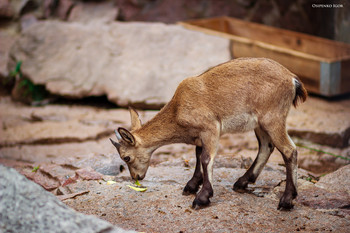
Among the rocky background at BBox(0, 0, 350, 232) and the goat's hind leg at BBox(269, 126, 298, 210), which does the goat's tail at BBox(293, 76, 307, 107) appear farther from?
the rocky background at BBox(0, 0, 350, 232)

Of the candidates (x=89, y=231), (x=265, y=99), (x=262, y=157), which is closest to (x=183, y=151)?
(x=262, y=157)

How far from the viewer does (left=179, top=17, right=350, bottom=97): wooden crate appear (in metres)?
8.10

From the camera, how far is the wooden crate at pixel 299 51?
810 centimetres

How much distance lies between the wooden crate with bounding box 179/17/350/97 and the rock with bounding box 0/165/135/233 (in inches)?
234

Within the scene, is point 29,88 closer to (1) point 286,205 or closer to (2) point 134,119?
(2) point 134,119

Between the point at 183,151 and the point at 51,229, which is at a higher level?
the point at 51,229

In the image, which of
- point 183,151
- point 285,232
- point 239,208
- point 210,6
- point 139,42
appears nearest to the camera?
point 285,232

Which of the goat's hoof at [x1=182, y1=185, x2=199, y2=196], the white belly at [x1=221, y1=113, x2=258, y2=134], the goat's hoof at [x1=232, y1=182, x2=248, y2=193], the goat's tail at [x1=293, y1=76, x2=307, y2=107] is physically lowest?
the goat's hoof at [x1=232, y1=182, x2=248, y2=193]

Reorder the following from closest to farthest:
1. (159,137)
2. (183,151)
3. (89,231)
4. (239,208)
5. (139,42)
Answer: (89,231)
(239,208)
(159,137)
(183,151)
(139,42)

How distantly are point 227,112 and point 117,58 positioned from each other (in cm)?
542

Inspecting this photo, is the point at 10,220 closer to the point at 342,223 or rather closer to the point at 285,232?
the point at 285,232

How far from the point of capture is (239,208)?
439 centimetres

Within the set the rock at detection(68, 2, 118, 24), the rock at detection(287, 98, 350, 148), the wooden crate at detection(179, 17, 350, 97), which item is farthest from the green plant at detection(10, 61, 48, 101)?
the rock at detection(287, 98, 350, 148)

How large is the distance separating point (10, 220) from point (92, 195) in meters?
1.66
